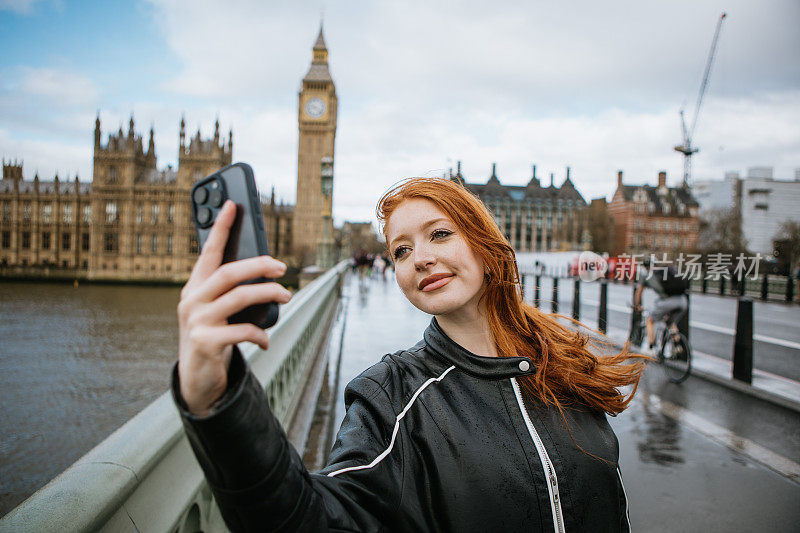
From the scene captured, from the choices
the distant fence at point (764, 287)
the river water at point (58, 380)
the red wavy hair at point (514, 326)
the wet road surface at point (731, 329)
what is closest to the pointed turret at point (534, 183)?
the distant fence at point (764, 287)

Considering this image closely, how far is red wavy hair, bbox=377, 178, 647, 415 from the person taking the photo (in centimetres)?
157

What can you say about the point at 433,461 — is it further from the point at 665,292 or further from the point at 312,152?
the point at 312,152

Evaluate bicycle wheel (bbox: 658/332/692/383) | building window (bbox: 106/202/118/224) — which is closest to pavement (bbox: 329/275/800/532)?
bicycle wheel (bbox: 658/332/692/383)

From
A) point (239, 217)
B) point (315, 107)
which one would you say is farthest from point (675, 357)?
A: point (315, 107)

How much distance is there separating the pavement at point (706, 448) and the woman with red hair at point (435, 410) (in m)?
2.33

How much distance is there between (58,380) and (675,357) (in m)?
9.47

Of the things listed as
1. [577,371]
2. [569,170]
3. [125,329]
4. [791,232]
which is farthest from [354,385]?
[569,170]

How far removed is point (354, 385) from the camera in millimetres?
1281

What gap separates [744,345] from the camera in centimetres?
642

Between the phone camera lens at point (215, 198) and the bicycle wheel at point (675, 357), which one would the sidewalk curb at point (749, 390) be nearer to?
the bicycle wheel at point (675, 357)

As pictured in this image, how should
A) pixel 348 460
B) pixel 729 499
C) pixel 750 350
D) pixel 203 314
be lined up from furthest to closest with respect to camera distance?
pixel 750 350
pixel 729 499
pixel 348 460
pixel 203 314

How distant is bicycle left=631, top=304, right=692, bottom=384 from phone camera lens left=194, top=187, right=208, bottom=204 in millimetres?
7415

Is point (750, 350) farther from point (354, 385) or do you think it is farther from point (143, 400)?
point (143, 400)

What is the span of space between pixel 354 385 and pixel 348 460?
20 centimetres
